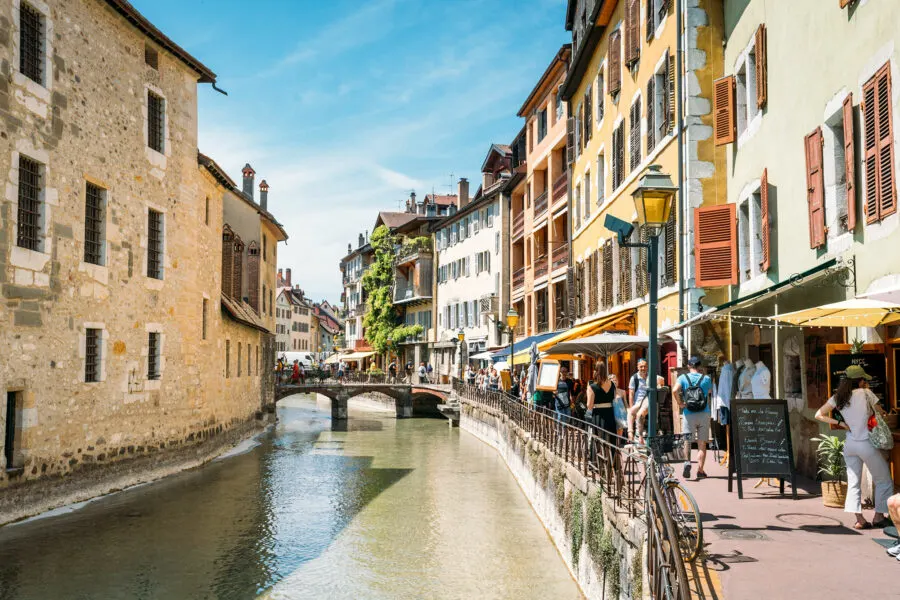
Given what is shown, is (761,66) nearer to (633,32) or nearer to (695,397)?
(695,397)

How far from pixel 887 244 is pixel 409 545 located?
9141mm

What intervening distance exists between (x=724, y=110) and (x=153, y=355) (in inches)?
551

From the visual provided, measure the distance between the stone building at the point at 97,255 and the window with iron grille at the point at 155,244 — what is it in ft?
0.17

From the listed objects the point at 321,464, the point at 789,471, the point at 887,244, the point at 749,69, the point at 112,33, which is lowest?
the point at 321,464

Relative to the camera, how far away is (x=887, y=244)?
8758 mm

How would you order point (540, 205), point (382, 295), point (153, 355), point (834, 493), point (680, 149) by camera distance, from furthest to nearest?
point (382, 295) → point (540, 205) → point (153, 355) → point (680, 149) → point (834, 493)

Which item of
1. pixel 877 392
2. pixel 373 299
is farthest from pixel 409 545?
pixel 373 299

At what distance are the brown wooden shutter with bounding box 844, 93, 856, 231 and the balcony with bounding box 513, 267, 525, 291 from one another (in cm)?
2921

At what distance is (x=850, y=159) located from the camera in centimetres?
958

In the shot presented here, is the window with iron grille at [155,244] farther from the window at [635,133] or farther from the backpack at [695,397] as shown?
the backpack at [695,397]

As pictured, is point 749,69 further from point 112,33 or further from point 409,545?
point 112,33

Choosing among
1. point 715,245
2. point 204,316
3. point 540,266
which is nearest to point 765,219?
point 715,245

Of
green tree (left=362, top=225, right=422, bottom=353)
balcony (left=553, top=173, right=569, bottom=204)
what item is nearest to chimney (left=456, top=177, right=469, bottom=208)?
green tree (left=362, top=225, right=422, bottom=353)

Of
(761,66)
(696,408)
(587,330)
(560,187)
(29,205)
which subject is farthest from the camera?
(560,187)
